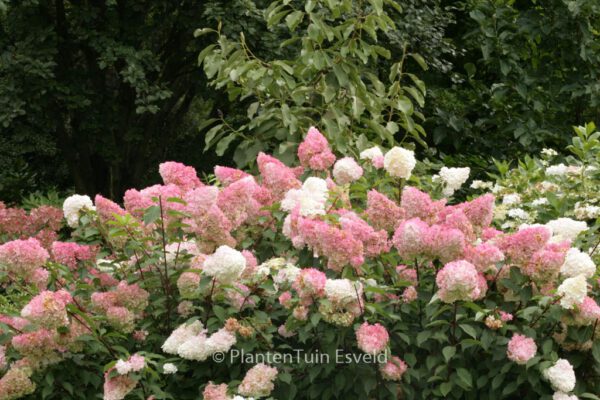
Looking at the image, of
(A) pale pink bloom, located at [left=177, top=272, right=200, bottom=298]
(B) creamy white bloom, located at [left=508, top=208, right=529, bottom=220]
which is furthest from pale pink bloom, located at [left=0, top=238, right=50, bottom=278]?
(B) creamy white bloom, located at [left=508, top=208, right=529, bottom=220]

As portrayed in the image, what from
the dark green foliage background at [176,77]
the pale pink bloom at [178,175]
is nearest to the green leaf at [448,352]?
the pale pink bloom at [178,175]

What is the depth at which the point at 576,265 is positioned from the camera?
9.37ft

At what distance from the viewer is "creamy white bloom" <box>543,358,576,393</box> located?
2727mm

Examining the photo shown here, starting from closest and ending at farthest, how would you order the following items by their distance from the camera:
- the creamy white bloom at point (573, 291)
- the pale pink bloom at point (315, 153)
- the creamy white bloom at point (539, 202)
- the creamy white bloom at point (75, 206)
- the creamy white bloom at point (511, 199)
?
1. the creamy white bloom at point (573, 291)
2. the creamy white bloom at point (75, 206)
3. the pale pink bloom at point (315, 153)
4. the creamy white bloom at point (539, 202)
5. the creamy white bloom at point (511, 199)

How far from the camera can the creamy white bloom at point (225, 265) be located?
277cm

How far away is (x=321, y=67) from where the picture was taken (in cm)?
495

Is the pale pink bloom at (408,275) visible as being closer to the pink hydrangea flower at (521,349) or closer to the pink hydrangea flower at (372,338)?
the pink hydrangea flower at (372,338)

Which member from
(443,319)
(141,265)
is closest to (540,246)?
(443,319)

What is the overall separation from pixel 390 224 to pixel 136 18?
4.77 metres

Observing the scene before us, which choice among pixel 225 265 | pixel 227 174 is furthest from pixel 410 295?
pixel 227 174

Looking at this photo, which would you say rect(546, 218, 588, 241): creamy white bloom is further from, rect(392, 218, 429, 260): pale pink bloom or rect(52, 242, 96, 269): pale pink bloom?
rect(52, 242, 96, 269): pale pink bloom

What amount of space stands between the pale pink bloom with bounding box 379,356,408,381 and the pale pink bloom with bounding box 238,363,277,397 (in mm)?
380

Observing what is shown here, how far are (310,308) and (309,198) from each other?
1.54ft

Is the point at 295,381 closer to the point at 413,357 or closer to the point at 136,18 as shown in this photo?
the point at 413,357
